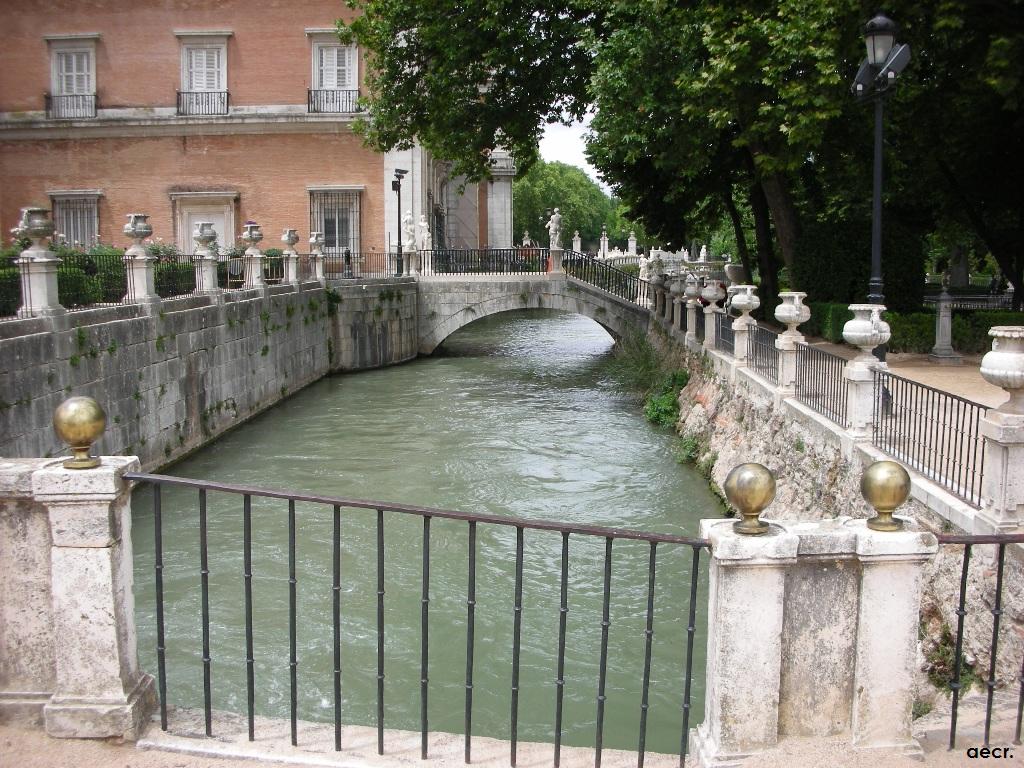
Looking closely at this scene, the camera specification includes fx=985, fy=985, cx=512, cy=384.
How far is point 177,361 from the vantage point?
52.0 feet

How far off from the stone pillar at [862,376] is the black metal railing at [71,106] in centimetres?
2871

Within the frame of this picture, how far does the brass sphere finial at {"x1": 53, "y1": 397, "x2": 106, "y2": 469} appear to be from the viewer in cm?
389

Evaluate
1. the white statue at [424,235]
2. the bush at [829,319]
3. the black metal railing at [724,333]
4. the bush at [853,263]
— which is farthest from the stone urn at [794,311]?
the white statue at [424,235]

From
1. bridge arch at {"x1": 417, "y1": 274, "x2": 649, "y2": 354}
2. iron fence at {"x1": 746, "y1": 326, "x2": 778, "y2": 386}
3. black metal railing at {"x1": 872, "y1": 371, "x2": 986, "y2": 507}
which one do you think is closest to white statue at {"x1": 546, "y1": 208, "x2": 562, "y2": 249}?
bridge arch at {"x1": 417, "y1": 274, "x2": 649, "y2": 354}

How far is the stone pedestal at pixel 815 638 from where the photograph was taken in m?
3.78

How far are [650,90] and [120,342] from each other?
29.9ft

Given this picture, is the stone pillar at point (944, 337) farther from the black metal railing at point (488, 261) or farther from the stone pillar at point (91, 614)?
the black metal railing at point (488, 261)

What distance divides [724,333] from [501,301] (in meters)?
13.5

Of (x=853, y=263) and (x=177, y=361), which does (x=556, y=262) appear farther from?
(x=177, y=361)

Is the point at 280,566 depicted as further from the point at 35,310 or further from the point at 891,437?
the point at 891,437

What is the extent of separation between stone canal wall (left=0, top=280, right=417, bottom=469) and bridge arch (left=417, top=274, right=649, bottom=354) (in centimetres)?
283

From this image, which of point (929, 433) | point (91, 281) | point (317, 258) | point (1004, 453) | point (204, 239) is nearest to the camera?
point (1004, 453)

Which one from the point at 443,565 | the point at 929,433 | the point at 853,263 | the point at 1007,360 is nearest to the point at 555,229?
the point at 853,263

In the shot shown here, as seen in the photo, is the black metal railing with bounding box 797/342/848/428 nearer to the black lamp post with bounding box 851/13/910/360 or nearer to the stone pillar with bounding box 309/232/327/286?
the black lamp post with bounding box 851/13/910/360
